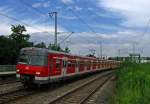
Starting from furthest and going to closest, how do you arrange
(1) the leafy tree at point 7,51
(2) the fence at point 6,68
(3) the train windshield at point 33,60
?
(1) the leafy tree at point 7,51 < (2) the fence at point 6,68 < (3) the train windshield at point 33,60

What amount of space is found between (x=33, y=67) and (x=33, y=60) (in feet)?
1.90

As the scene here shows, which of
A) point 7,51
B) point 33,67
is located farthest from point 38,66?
point 7,51

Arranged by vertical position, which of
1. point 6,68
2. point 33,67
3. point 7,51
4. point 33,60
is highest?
→ point 7,51

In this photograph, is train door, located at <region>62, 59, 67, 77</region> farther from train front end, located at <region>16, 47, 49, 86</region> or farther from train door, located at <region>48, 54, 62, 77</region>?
train front end, located at <region>16, 47, 49, 86</region>

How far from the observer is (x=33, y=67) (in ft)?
78.5

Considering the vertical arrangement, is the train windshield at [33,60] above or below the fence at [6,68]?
above

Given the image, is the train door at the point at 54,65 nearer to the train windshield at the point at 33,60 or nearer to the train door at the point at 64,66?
the train windshield at the point at 33,60

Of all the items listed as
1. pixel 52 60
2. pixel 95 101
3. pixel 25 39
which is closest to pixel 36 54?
pixel 52 60

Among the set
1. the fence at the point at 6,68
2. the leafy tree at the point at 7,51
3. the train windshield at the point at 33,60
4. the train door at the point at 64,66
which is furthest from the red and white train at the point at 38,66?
the leafy tree at the point at 7,51

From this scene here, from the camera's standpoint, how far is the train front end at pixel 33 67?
77.4 ft

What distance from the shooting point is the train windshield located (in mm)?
23973

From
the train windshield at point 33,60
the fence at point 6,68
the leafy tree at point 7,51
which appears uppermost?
the leafy tree at point 7,51

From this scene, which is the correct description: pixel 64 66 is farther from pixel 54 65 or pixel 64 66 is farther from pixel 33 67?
pixel 33 67

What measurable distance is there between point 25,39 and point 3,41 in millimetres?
21312
